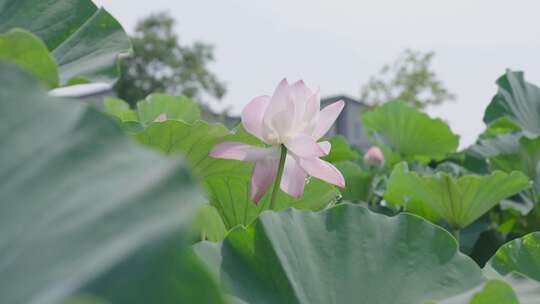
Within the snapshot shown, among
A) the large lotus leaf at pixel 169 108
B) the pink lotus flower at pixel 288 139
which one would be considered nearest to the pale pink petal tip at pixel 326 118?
the pink lotus flower at pixel 288 139

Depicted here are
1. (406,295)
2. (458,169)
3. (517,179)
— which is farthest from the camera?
(458,169)

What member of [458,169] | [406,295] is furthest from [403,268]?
[458,169]

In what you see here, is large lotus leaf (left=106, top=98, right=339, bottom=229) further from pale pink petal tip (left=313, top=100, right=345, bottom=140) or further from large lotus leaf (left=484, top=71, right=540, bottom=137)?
large lotus leaf (left=484, top=71, right=540, bottom=137)

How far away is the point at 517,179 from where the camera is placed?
1318 millimetres

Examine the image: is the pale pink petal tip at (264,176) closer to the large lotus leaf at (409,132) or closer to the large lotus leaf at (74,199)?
the large lotus leaf at (74,199)

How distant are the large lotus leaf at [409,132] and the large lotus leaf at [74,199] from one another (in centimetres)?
216

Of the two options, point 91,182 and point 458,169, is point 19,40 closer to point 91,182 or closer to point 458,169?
point 91,182

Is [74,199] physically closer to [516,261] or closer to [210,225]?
[210,225]

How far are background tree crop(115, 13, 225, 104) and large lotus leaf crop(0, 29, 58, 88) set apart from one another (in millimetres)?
24264

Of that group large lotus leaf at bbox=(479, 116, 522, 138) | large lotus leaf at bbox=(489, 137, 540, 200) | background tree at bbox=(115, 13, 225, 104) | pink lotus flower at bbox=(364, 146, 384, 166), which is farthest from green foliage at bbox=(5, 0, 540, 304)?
background tree at bbox=(115, 13, 225, 104)

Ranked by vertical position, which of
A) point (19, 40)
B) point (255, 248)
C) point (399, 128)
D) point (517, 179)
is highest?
point (19, 40)

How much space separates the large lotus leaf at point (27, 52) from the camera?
0.43 m

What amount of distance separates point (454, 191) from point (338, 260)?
763 millimetres

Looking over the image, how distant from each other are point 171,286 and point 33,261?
0.05 metres
